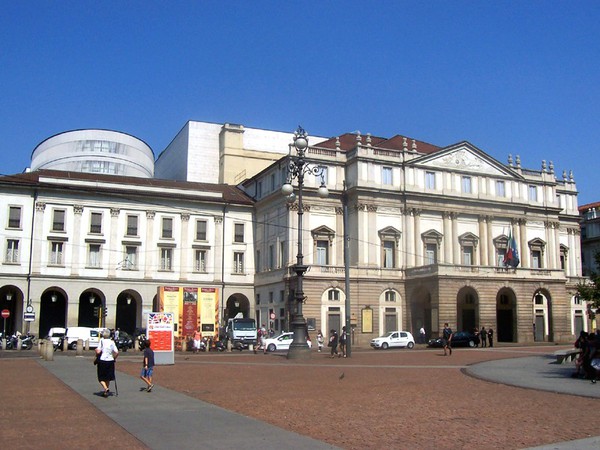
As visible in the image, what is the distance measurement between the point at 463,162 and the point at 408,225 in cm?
888

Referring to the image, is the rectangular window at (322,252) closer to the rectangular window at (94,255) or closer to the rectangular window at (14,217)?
the rectangular window at (94,255)

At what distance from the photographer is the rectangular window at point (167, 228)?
62.8 meters

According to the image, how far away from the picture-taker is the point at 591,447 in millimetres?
9734

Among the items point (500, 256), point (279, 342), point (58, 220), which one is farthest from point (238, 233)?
point (500, 256)

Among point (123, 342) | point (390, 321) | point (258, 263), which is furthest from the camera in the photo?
point (258, 263)

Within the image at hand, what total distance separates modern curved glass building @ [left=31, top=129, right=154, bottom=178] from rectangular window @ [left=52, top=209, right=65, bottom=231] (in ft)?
67.5

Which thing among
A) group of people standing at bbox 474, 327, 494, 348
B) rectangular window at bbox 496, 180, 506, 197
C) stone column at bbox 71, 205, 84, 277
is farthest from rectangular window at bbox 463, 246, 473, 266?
stone column at bbox 71, 205, 84, 277

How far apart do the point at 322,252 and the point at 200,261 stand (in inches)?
509

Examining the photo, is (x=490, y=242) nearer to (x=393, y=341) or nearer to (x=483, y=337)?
(x=483, y=337)

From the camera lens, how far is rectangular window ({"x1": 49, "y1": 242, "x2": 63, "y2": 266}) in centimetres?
5897

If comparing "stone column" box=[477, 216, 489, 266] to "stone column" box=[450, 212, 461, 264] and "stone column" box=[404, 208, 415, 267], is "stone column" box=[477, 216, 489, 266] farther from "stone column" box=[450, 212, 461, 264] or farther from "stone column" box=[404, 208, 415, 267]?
"stone column" box=[404, 208, 415, 267]

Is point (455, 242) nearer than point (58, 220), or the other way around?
point (58, 220)

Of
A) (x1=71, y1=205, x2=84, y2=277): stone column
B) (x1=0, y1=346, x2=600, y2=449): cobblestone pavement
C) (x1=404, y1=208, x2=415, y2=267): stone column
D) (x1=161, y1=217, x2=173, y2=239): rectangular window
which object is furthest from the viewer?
(x1=161, y1=217, x2=173, y2=239): rectangular window

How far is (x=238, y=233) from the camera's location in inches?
2579
